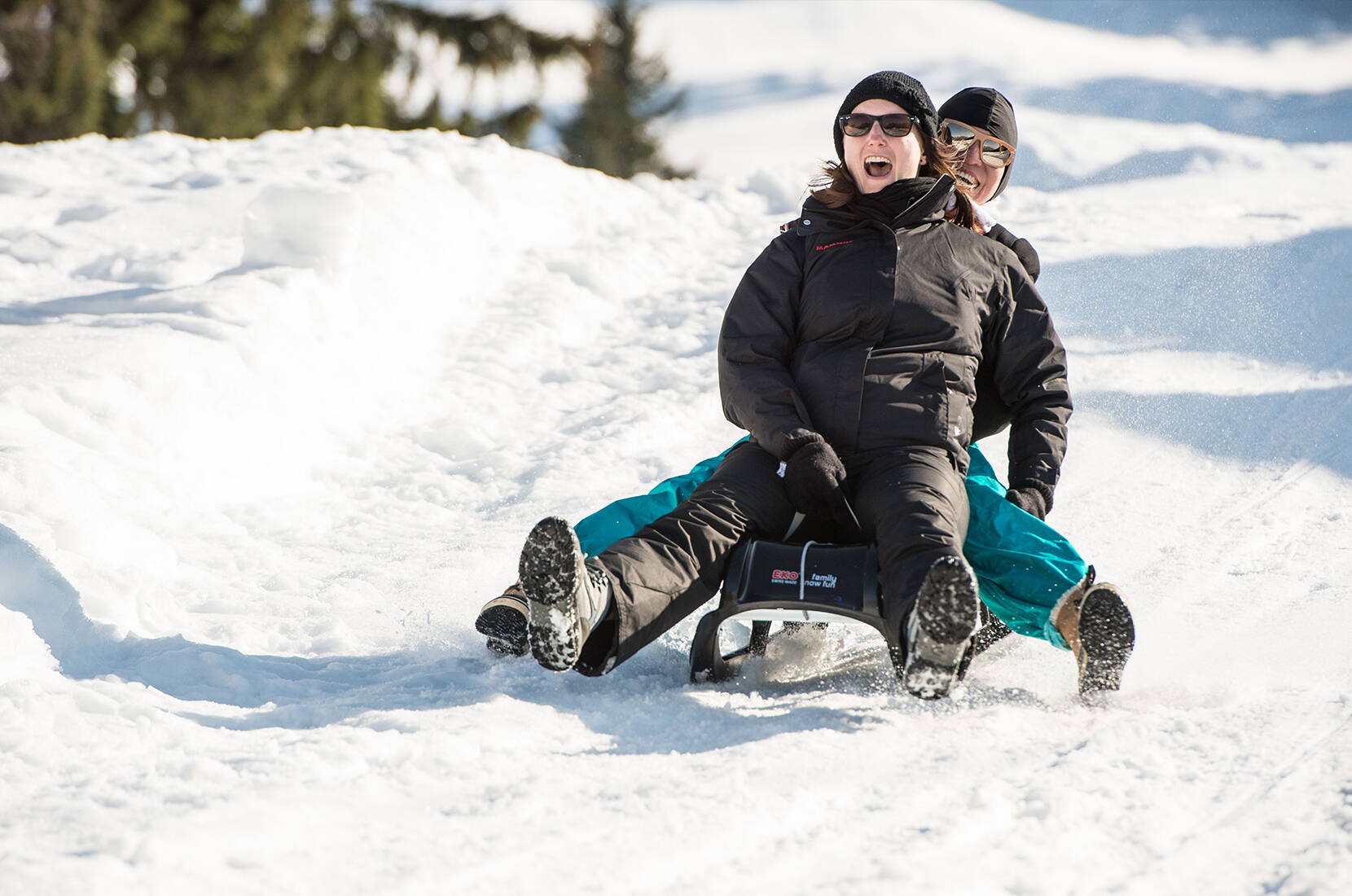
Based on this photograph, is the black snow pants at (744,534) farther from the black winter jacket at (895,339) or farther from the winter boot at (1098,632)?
the winter boot at (1098,632)

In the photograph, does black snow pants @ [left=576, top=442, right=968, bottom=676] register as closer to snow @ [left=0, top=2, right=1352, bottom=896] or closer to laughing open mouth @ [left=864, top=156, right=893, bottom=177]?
snow @ [left=0, top=2, right=1352, bottom=896]

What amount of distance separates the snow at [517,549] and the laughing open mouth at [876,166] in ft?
3.74

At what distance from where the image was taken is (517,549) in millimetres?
3469

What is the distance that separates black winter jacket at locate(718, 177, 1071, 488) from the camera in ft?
8.80

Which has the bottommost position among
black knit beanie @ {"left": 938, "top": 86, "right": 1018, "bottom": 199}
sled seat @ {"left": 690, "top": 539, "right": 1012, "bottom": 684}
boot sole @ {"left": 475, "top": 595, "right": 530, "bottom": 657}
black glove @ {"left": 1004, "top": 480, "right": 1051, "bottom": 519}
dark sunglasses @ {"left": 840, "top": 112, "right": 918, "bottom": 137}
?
boot sole @ {"left": 475, "top": 595, "right": 530, "bottom": 657}

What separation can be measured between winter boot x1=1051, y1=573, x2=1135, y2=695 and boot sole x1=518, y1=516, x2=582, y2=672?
0.99 metres

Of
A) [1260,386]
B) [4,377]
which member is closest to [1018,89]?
[1260,386]

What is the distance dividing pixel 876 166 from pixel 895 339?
1.49 ft

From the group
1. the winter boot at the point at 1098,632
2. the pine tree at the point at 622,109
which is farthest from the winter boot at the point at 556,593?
the pine tree at the point at 622,109

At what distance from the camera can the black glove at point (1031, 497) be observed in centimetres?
271

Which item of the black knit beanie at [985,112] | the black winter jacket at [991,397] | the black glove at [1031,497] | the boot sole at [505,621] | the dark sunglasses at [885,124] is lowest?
the boot sole at [505,621]

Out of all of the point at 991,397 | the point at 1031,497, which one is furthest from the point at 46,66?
the point at 1031,497

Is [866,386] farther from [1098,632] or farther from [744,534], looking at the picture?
[1098,632]

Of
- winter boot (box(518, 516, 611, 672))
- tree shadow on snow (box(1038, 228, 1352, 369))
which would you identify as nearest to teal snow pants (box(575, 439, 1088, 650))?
winter boot (box(518, 516, 611, 672))
